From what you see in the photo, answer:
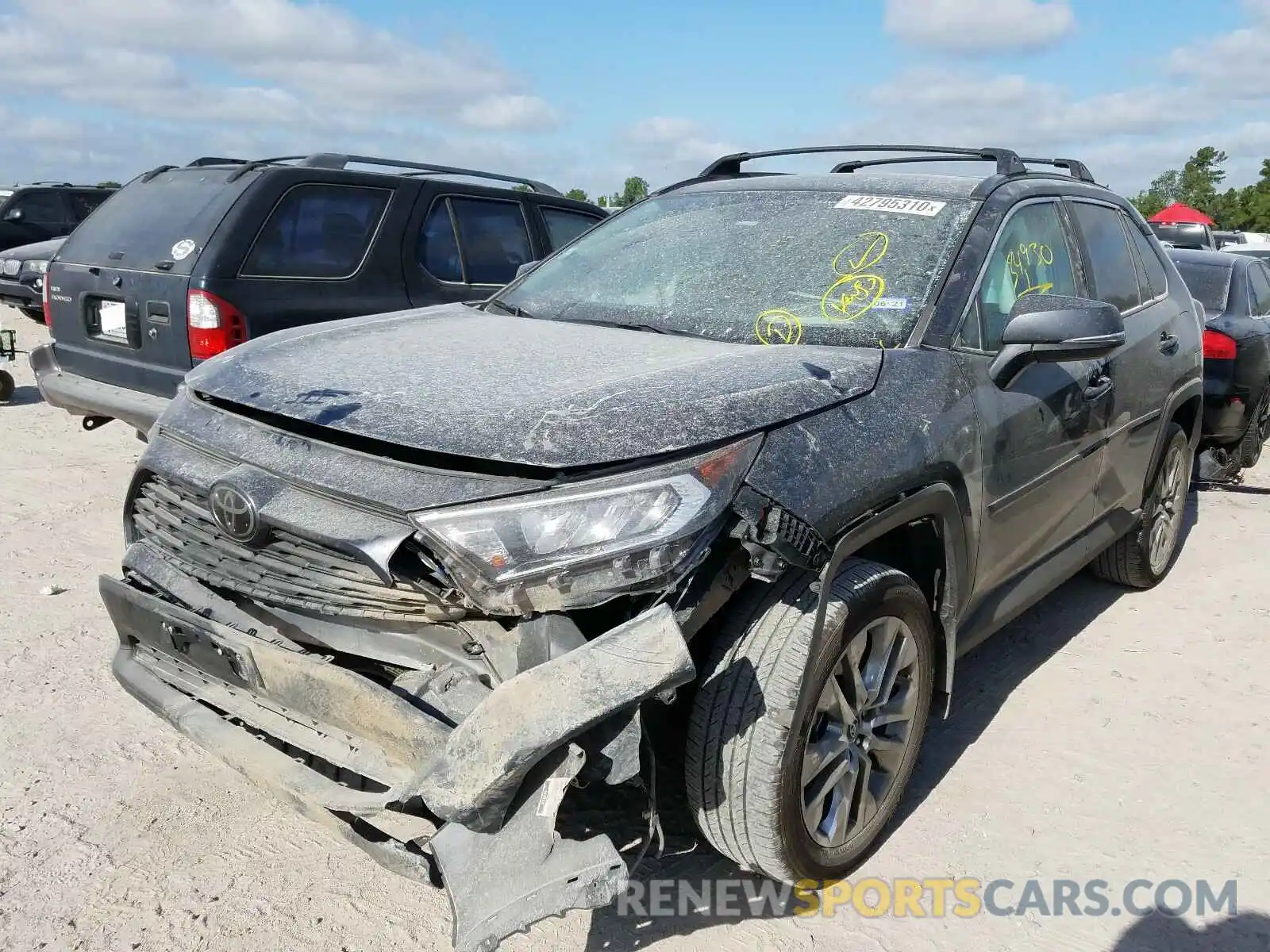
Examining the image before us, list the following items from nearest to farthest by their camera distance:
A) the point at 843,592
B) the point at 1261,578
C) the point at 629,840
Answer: the point at 843,592
the point at 629,840
the point at 1261,578

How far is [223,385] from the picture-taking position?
114 inches

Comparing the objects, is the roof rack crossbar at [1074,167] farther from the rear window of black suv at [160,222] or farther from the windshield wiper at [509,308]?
the rear window of black suv at [160,222]

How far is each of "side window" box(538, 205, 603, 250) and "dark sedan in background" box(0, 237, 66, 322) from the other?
7.71m

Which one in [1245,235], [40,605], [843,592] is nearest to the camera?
[843,592]

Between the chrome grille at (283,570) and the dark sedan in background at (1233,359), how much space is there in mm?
6118

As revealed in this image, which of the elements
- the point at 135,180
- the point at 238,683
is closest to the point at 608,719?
the point at 238,683

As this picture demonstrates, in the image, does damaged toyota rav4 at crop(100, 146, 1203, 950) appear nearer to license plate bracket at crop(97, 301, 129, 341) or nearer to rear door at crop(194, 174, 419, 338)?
rear door at crop(194, 174, 419, 338)

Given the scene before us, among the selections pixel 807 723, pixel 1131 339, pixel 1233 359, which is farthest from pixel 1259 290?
pixel 807 723

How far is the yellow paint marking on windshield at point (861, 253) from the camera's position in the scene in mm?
3291

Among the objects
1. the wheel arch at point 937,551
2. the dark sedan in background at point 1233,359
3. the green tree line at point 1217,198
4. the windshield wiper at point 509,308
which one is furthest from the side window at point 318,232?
the green tree line at point 1217,198

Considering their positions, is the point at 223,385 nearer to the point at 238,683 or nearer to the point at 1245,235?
the point at 238,683

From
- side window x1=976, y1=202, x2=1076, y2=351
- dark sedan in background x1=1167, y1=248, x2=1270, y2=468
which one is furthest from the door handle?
dark sedan in background x1=1167, y1=248, x2=1270, y2=468

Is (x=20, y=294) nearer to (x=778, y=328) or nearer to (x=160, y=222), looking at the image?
(x=160, y=222)

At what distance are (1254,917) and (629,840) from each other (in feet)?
5.37
